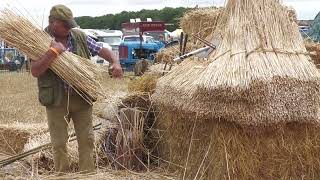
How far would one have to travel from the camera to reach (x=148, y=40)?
28172 millimetres

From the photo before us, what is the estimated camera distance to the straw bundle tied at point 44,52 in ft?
16.7

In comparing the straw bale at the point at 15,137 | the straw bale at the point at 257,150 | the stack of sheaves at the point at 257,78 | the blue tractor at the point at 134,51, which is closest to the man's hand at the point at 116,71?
the stack of sheaves at the point at 257,78

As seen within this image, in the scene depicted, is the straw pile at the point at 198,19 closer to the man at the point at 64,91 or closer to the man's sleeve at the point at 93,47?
the man's sleeve at the point at 93,47

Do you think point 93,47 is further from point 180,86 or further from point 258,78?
point 258,78

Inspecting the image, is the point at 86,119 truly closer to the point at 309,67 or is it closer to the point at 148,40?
the point at 309,67

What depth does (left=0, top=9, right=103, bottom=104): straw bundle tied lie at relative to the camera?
5.08 meters

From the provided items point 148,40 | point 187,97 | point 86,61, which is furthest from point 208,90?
point 148,40

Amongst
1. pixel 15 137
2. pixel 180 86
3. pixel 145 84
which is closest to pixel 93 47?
pixel 180 86

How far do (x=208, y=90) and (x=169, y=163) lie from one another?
5.18 feet

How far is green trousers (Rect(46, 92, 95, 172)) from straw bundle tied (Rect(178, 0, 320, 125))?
1082 millimetres

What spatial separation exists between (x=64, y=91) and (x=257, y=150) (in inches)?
68.9

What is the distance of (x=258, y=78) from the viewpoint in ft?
14.9

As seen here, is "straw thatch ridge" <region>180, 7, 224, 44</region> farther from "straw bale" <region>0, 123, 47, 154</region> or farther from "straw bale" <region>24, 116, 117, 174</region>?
Result: "straw bale" <region>0, 123, 47, 154</region>

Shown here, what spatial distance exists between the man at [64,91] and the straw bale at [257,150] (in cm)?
91
